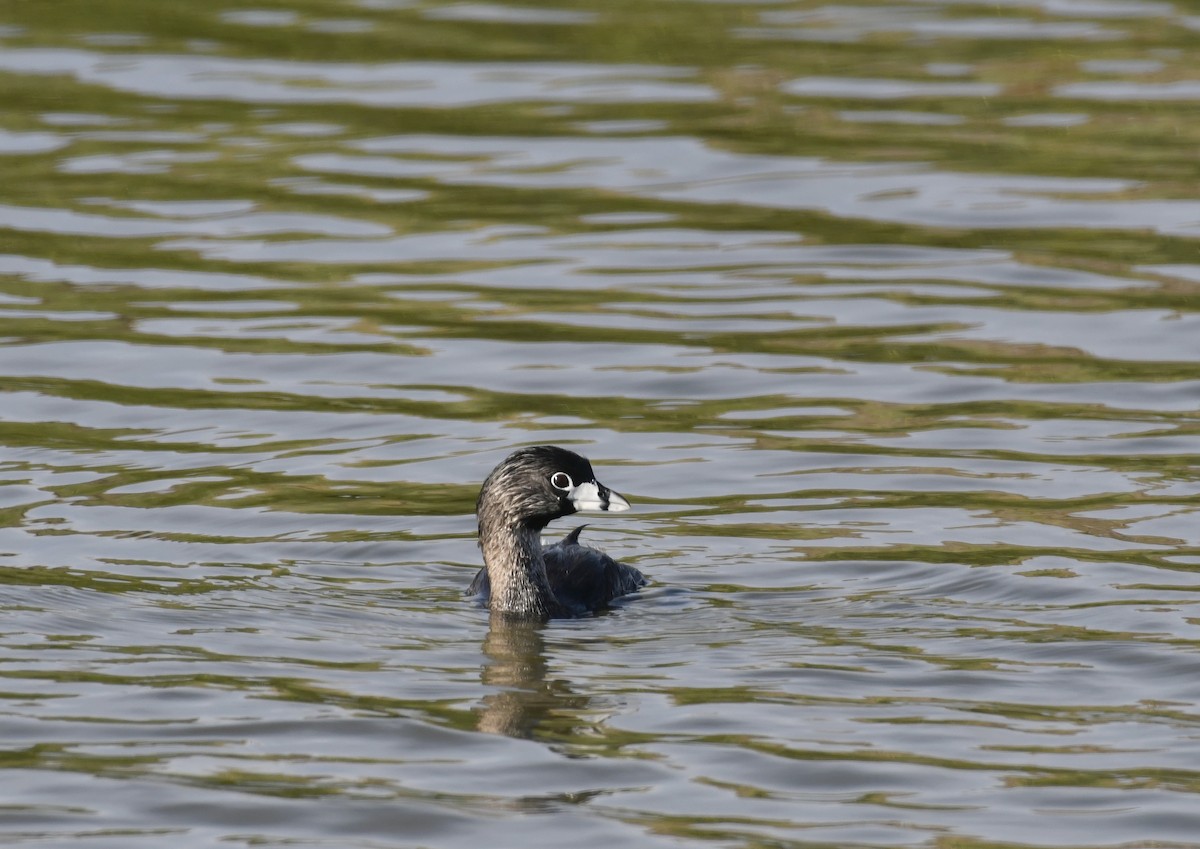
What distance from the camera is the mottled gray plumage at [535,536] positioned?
11.9 metres

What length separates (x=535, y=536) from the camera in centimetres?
1234

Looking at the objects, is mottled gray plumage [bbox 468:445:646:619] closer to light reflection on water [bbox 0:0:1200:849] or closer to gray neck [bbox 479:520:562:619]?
gray neck [bbox 479:520:562:619]

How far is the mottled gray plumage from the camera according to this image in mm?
11891

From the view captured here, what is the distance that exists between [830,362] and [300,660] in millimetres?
6352

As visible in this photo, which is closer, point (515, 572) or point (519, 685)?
point (519, 685)

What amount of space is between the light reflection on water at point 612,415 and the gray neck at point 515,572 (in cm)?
22

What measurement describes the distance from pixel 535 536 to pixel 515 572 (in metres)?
0.50

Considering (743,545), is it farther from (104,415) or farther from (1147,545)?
(104,415)

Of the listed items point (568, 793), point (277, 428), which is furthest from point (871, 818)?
point (277, 428)

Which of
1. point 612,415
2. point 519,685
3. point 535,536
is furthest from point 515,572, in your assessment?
point 612,415

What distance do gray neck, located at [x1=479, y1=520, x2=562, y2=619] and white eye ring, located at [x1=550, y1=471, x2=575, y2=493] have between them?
0.29 m

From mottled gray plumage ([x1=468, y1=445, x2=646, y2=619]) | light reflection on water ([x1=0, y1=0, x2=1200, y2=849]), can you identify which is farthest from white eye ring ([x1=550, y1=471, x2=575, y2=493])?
light reflection on water ([x1=0, y1=0, x2=1200, y2=849])

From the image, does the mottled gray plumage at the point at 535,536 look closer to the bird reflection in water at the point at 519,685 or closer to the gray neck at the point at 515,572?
the gray neck at the point at 515,572

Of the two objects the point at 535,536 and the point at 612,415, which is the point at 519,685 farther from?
the point at 612,415
